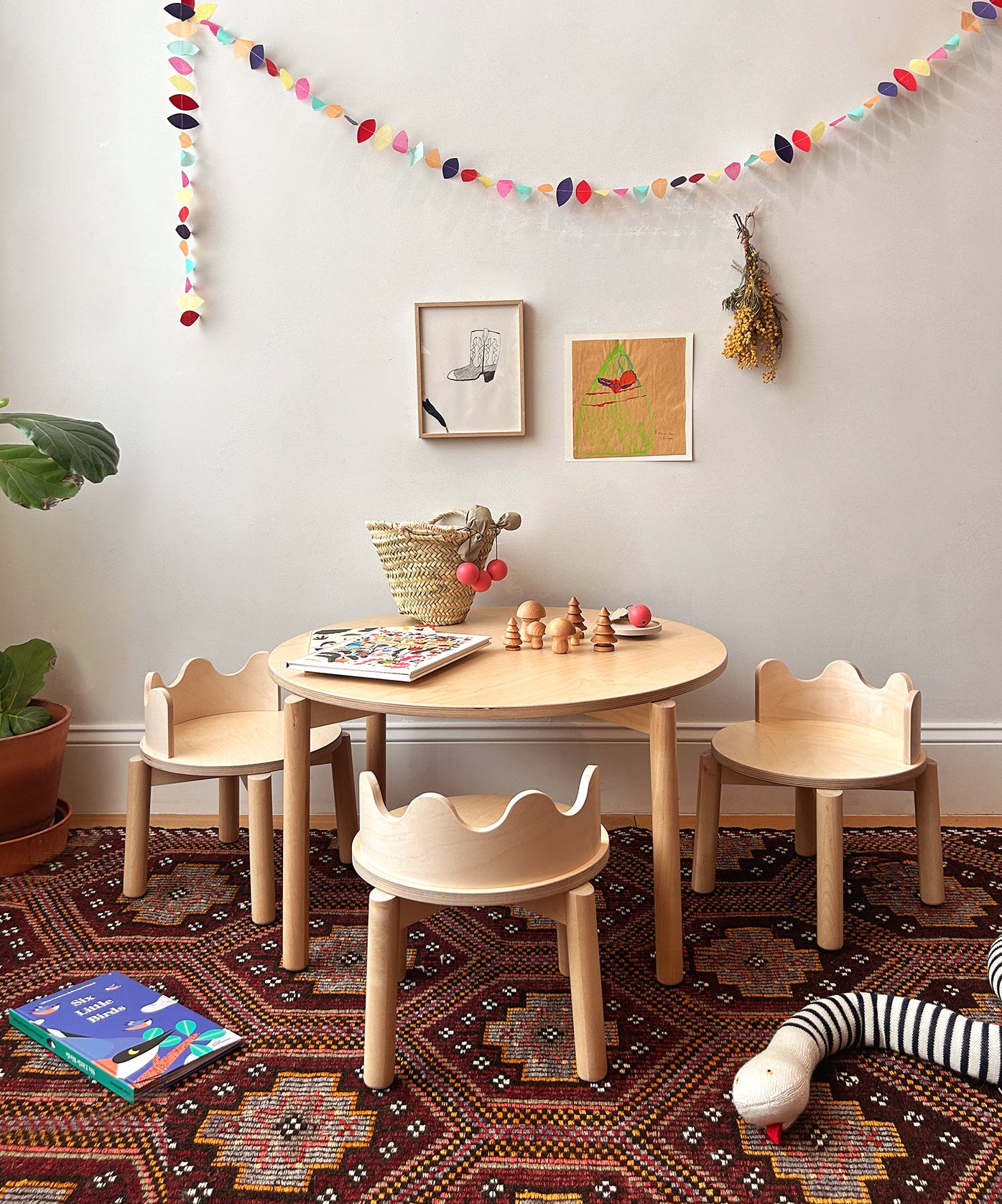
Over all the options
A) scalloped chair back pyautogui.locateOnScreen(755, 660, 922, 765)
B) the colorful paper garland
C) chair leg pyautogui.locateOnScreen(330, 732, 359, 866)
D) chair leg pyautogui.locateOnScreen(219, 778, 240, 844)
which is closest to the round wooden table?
scalloped chair back pyautogui.locateOnScreen(755, 660, 922, 765)

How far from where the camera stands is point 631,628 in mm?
2189

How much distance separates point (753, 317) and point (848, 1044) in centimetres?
179

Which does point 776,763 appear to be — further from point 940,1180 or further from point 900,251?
point 900,251

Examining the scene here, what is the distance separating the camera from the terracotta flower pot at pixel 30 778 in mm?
2396

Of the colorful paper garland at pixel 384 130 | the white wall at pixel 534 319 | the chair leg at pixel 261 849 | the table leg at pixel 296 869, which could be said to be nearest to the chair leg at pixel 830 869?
the white wall at pixel 534 319

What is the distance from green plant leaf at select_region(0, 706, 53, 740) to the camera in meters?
2.44

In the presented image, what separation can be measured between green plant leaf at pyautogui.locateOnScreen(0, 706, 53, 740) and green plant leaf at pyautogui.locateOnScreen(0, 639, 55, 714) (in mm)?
20

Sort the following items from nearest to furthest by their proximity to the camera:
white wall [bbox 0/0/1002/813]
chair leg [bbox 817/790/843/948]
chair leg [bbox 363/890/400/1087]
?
1. chair leg [bbox 363/890/400/1087]
2. chair leg [bbox 817/790/843/948]
3. white wall [bbox 0/0/1002/813]

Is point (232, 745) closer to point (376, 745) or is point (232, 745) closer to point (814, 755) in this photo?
point (376, 745)

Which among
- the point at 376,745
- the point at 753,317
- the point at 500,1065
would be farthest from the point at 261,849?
the point at 753,317

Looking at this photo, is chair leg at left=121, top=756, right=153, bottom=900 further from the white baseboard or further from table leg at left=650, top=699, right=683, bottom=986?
table leg at left=650, top=699, right=683, bottom=986

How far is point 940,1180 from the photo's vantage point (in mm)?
1342

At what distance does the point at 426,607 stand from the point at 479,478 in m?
0.55

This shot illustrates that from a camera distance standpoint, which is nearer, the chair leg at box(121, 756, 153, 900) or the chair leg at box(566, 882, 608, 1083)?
the chair leg at box(566, 882, 608, 1083)
